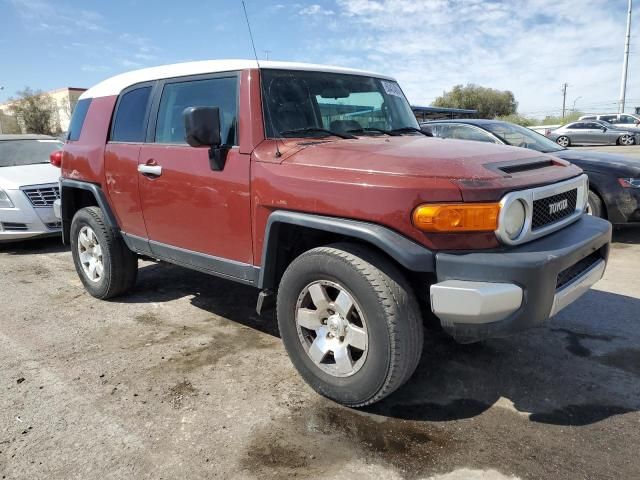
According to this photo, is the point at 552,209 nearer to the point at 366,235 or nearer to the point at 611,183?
the point at 366,235

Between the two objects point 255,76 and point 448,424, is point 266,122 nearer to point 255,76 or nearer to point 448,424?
point 255,76

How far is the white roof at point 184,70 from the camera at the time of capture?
3.44 metres

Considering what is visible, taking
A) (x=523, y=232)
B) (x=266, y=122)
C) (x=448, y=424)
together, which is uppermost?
(x=266, y=122)

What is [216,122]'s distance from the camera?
3135 millimetres

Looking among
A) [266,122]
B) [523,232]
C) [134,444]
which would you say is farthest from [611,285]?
[134,444]

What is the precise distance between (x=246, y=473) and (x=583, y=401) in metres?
1.93

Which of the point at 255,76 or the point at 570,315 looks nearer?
the point at 255,76

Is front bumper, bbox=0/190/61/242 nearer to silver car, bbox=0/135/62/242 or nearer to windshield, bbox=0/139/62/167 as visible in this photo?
silver car, bbox=0/135/62/242

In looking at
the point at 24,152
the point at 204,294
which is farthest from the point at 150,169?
the point at 24,152

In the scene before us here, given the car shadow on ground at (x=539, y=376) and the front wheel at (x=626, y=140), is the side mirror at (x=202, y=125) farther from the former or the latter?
the front wheel at (x=626, y=140)

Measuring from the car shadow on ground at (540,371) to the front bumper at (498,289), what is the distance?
1.91ft

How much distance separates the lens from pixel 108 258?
4.52m

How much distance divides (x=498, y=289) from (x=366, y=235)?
68 cm

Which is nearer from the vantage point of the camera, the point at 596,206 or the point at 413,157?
the point at 413,157
